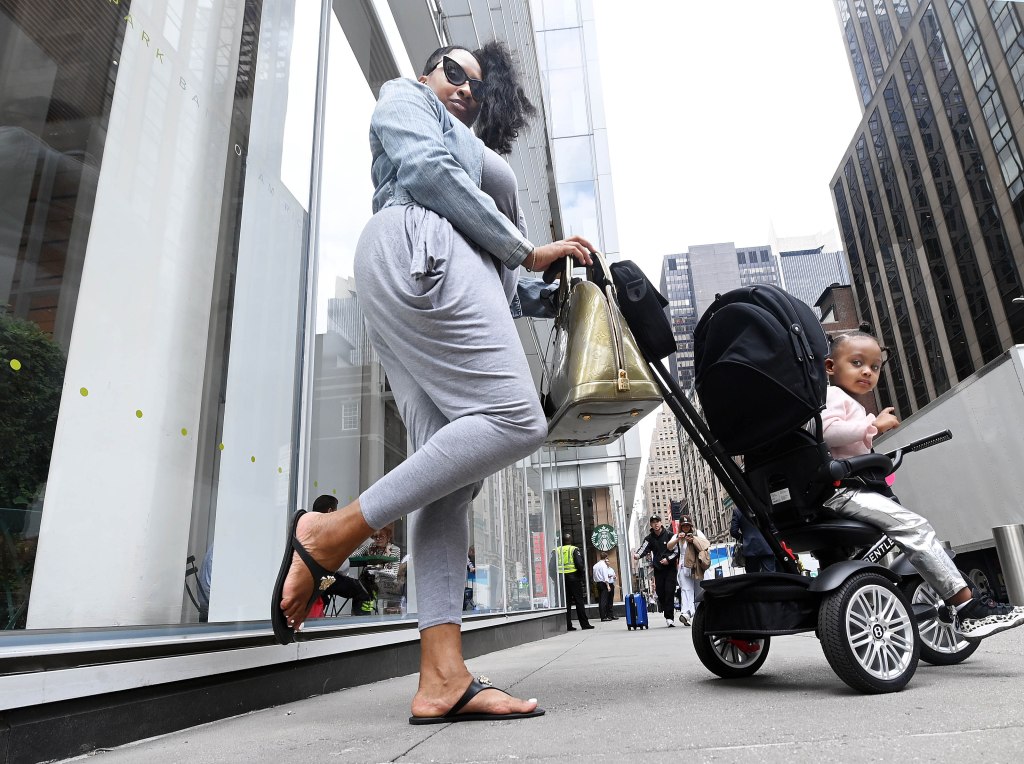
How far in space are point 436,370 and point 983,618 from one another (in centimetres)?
193

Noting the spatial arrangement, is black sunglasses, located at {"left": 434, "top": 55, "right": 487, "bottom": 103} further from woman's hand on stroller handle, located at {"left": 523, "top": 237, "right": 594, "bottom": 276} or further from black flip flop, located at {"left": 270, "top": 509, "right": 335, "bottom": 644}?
black flip flop, located at {"left": 270, "top": 509, "right": 335, "bottom": 644}

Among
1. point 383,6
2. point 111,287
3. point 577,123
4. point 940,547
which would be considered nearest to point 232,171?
point 111,287

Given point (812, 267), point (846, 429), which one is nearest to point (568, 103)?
point (846, 429)

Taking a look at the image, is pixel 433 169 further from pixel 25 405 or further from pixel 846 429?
pixel 846 429

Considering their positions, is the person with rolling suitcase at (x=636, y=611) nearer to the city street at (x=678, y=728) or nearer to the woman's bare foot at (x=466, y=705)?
the city street at (x=678, y=728)

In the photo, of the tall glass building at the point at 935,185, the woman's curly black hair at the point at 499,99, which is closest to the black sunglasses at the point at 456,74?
the woman's curly black hair at the point at 499,99

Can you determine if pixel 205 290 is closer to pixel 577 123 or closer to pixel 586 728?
pixel 586 728

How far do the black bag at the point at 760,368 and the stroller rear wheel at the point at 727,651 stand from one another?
0.64 metres

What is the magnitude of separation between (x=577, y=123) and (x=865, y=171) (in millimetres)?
52085

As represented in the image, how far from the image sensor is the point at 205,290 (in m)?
2.53

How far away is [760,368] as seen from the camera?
7.43ft

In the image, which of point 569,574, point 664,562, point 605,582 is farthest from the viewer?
point 605,582

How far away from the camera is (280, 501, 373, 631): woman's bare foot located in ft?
5.61

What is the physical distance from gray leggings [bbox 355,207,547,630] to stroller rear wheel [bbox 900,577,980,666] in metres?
1.65
